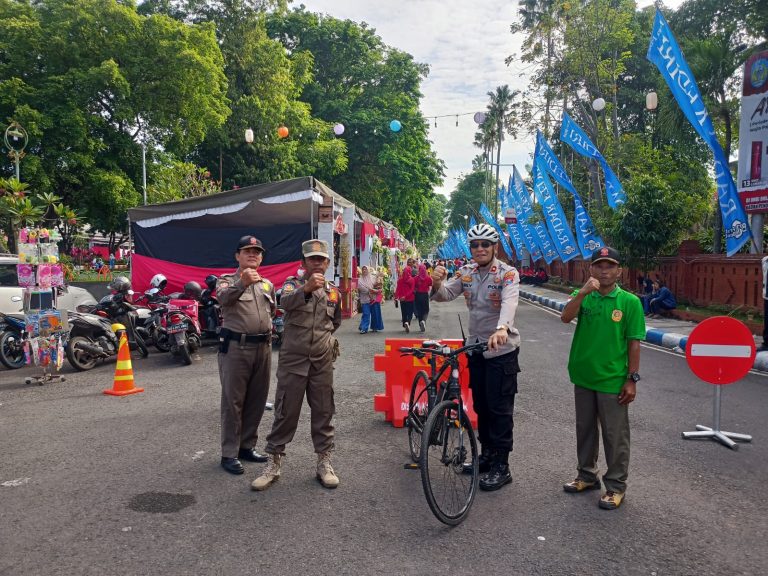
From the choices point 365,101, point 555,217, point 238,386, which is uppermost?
point 365,101

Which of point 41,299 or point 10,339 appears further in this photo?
point 10,339

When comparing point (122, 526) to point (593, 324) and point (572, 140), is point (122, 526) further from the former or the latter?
point (572, 140)

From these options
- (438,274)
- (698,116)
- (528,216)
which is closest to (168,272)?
(438,274)

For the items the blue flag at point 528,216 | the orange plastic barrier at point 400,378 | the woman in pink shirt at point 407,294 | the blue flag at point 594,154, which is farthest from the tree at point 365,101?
the orange plastic barrier at point 400,378

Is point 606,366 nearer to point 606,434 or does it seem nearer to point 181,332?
point 606,434

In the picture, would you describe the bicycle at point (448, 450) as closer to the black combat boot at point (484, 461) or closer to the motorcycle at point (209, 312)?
the black combat boot at point (484, 461)

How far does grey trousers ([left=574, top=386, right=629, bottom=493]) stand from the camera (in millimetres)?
4066

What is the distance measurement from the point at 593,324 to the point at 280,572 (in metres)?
2.62

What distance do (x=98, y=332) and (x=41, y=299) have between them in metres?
1.37

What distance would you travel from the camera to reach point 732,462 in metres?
5.02

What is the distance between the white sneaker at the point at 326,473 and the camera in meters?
4.36

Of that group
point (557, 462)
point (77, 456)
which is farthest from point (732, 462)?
point (77, 456)

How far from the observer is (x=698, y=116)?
1276cm

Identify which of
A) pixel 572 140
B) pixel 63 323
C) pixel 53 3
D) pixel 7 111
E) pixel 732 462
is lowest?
pixel 732 462
